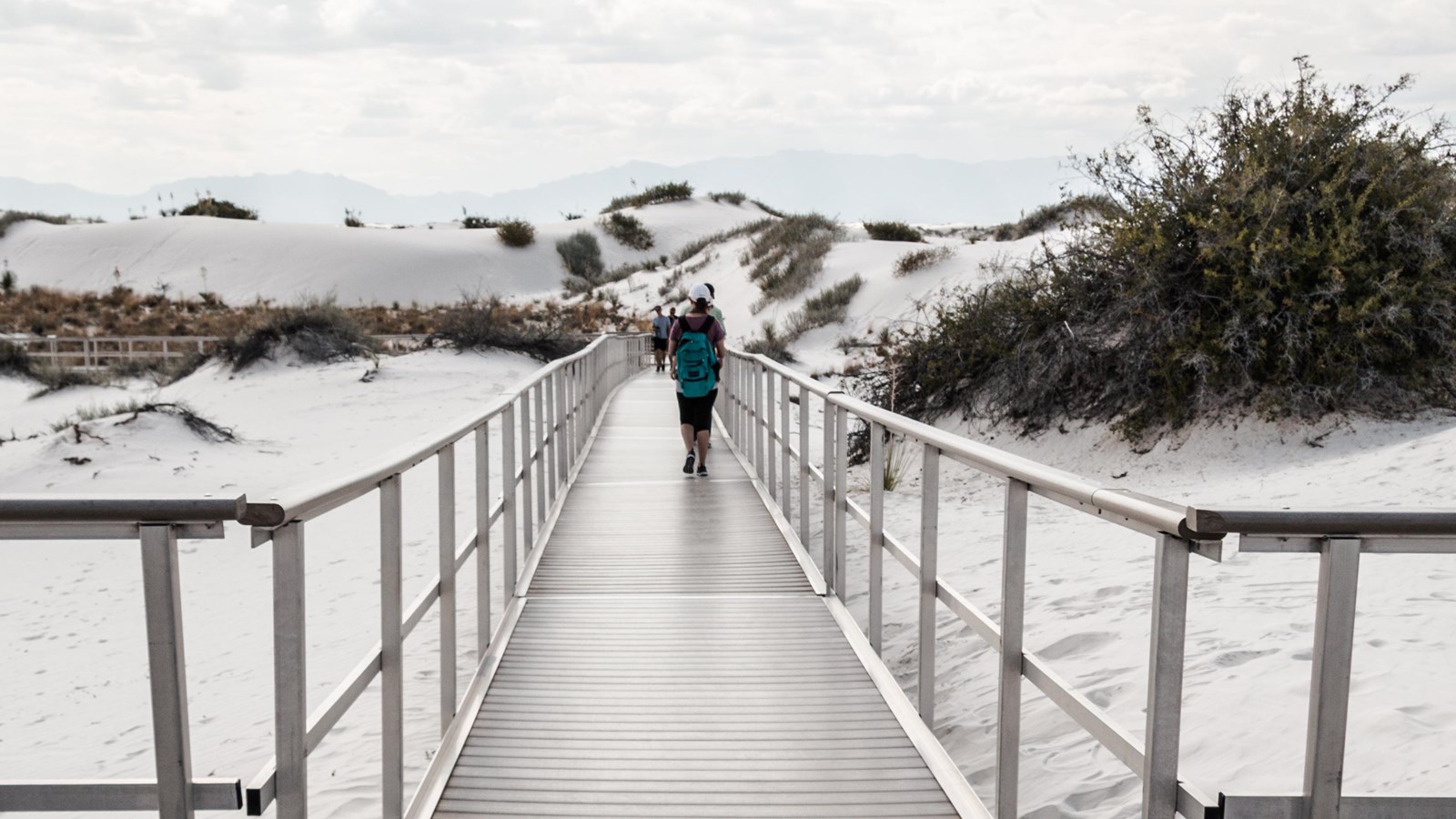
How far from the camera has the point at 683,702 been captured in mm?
4621

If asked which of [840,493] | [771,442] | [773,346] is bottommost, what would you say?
[773,346]

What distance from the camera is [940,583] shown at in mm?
3977

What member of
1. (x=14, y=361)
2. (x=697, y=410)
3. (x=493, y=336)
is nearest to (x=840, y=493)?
(x=697, y=410)

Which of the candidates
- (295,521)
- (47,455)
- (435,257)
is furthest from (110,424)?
→ (435,257)

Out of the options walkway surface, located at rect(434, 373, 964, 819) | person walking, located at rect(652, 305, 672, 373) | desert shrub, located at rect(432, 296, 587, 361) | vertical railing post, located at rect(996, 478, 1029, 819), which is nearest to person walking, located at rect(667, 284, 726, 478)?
walkway surface, located at rect(434, 373, 964, 819)

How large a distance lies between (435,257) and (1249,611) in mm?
60366

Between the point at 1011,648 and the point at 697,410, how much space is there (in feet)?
24.2

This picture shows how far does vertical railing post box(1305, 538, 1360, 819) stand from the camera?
207 cm

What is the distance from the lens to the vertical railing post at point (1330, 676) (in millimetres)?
2074

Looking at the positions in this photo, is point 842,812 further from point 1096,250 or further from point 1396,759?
point 1096,250

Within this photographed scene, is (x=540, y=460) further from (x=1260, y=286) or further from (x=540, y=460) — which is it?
(x=1260, y=286)

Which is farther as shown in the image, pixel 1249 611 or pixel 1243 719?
pixel 1249 611

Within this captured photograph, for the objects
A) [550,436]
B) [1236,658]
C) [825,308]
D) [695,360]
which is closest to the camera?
[1236,658]

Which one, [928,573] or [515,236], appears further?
[515,236]
